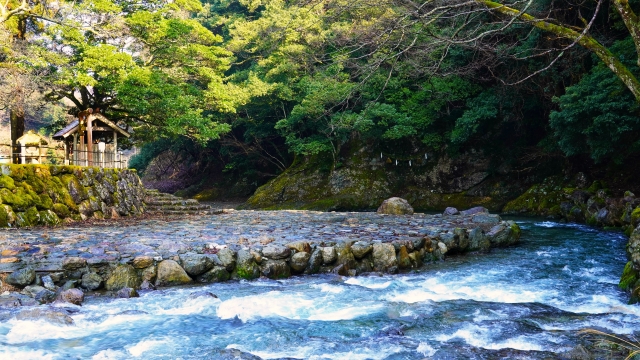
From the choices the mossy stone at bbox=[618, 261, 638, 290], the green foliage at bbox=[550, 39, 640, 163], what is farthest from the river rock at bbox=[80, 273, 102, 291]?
the green foliage at bbox=[550, 39, 640, 163]

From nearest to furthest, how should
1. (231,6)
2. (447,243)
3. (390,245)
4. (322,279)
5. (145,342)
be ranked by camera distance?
1. (145,342)
2. (322,279)
3. (390,245)
4. (447,243)
5. (231,6)

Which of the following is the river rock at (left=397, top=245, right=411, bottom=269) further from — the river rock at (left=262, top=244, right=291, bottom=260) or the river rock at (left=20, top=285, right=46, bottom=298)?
the river rock at (left=20, top=285, right=46, bottom=298)

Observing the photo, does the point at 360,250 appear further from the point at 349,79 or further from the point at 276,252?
the point at 349,79

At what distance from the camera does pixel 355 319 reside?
5863mm

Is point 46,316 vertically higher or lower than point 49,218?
lower

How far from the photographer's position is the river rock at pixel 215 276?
762 cm

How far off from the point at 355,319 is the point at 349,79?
648 cm

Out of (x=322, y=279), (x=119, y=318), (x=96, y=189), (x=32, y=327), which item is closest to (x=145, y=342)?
(x=119, y=318)

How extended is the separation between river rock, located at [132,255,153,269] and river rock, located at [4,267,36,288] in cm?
133

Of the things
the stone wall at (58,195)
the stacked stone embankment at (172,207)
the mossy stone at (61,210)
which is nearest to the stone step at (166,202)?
the stacked stone embankment at (172,207)

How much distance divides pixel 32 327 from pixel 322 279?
4047 mm

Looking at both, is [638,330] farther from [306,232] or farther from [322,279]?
[306,232]

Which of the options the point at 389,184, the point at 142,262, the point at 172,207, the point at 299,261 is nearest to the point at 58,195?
the point at 172,207

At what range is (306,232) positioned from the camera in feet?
34.6
